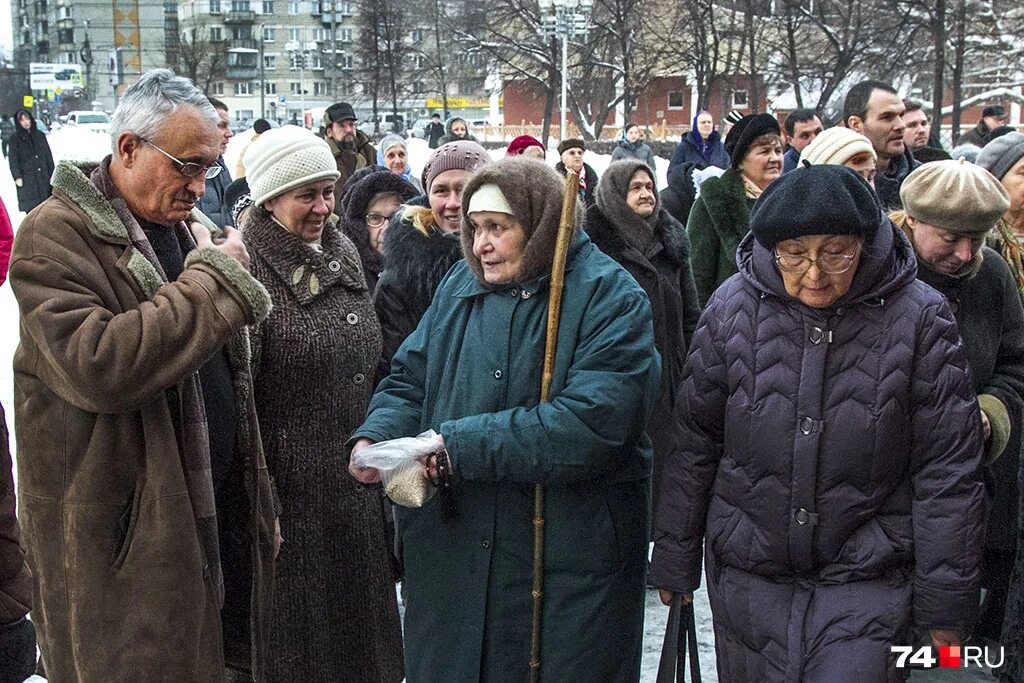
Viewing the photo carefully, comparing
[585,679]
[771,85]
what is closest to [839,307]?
[585,679]

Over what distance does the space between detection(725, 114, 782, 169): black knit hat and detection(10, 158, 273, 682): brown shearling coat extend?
11.4 feet

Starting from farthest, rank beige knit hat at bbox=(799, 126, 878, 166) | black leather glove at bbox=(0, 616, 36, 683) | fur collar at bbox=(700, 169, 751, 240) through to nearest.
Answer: fur collar at bbox=(700, 169, 751, 240), beige knit hat at bbox=(799, 126, 878, 166), black leather glove at bbox=(0, 616, 36, 683)

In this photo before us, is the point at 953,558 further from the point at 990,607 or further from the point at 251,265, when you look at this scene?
the point at 251,265

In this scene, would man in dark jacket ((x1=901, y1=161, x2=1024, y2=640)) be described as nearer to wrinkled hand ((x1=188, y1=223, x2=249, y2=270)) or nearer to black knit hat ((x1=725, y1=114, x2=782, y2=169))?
wrinkled hand ((x1=188, y1=223, x2=249, y2=270))

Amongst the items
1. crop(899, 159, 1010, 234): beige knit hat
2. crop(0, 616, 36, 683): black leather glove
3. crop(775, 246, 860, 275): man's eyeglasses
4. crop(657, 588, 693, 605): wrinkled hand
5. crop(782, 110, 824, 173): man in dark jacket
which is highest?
crop(782, 110, 824, 173): man in dark jacket

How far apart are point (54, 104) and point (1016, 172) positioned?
7278 centimetres

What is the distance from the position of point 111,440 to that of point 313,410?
2.90 ft

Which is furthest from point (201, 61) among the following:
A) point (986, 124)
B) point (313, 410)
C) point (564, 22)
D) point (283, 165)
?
→ point (313, 410)

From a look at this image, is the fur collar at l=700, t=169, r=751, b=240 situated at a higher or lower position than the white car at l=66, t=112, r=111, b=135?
lower

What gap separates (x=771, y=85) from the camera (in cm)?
3831

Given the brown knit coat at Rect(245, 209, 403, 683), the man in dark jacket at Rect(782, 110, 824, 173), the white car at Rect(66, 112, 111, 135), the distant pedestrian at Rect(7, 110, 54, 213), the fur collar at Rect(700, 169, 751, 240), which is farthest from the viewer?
the white car at Rect(66, 112, 111, 135)

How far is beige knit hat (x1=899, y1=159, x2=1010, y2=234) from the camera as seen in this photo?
3.47 meters

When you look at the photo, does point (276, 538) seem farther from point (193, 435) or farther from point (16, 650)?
point (16, 650)

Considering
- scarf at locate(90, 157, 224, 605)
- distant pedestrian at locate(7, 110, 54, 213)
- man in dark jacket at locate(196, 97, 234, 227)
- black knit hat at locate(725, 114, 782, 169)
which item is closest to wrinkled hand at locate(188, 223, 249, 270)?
scarf at locate(90, 157, 224, 605)
